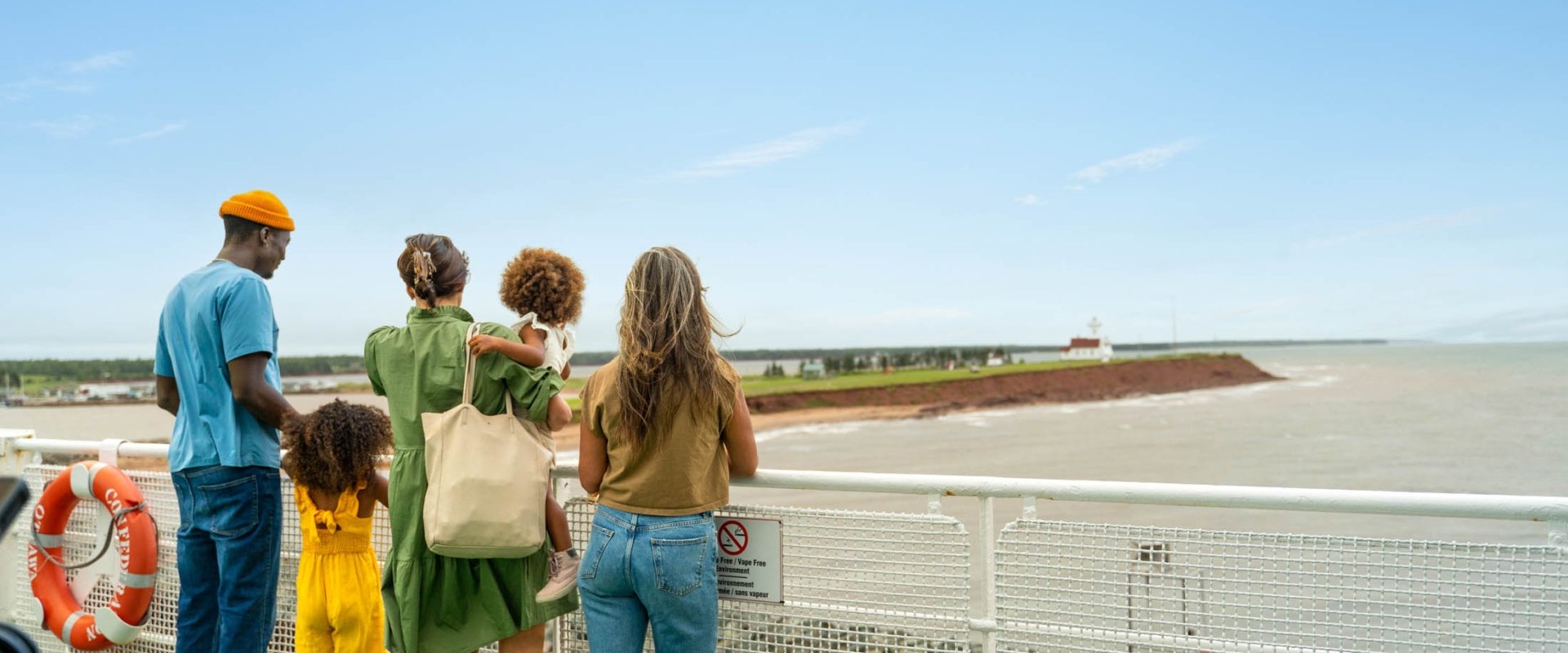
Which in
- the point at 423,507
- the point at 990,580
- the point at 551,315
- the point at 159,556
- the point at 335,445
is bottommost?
the point at 159,556

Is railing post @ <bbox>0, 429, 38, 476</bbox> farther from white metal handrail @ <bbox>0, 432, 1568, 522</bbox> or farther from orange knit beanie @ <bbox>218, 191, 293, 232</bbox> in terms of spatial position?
white metal handrail @ <bbox>0, 432, 1568, 522</bbox>

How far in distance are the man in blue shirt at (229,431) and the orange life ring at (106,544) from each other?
879 millimetres

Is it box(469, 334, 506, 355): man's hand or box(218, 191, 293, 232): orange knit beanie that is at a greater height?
box(218, 191, 293, 232): orange knit beanie

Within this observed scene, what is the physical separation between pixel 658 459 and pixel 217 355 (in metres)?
1.46


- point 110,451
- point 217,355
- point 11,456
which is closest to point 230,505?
point 217,355

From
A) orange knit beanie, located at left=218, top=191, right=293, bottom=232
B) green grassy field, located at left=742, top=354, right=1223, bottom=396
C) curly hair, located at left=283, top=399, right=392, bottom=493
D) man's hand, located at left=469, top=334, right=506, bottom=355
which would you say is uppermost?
orange knit beanie, located at left=218, top=191, right=293, bottom=232

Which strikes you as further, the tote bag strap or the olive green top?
the tote bag strap

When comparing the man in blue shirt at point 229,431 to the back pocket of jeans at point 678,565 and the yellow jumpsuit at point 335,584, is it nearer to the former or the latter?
the yellow jumpsuit at point 335,584

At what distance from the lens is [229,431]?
9.24ft

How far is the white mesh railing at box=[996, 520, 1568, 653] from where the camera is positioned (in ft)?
7.64

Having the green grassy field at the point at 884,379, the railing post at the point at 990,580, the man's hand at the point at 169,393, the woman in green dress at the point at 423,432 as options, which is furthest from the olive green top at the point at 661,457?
the green grassy field at the point at 884,379

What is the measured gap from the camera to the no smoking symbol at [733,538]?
9.31ft

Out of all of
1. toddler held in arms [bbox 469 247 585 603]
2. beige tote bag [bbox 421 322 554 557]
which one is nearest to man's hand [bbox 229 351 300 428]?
beige tote bag [bbox 421 322 554 557]

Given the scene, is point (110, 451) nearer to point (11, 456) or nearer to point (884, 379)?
point (11, 456)
